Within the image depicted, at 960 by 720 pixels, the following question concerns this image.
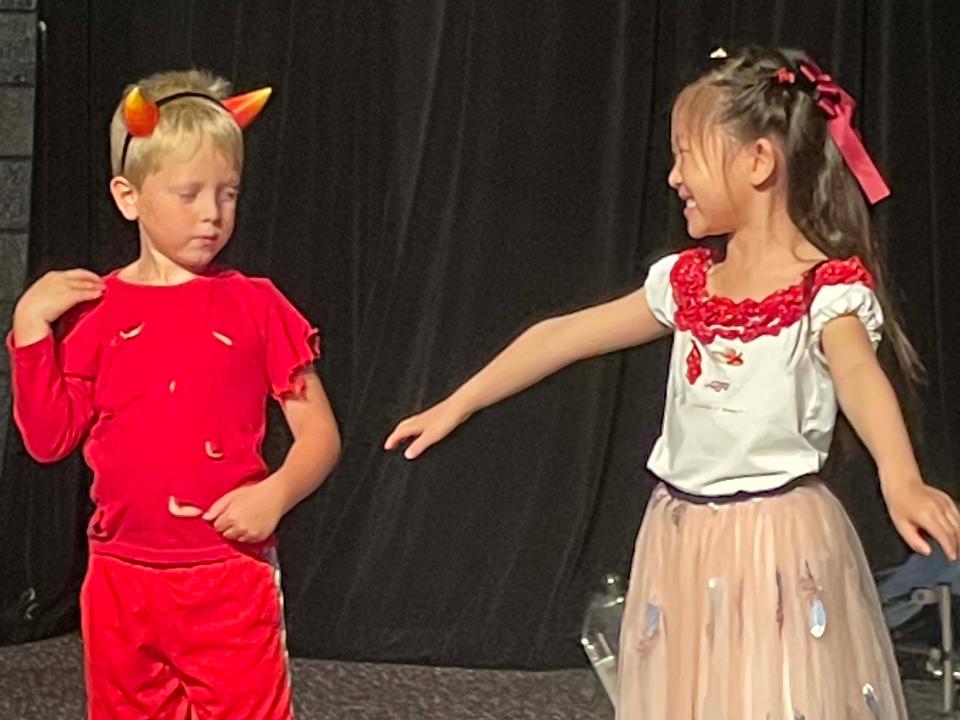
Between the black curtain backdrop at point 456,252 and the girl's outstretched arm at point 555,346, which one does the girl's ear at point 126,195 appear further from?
the black curtain backdrop at point 456,252

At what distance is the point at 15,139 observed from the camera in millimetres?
3498

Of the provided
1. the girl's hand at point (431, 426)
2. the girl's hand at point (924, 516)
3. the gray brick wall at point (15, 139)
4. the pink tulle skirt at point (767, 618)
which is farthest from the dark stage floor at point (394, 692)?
the girl's hand at point (924, 516)

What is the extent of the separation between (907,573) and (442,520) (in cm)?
90

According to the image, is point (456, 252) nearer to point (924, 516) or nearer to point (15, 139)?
point (15, 139)

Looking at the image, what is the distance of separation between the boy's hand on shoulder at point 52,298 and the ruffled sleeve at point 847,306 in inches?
29.5

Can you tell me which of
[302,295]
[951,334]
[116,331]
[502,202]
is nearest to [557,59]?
[502,202]

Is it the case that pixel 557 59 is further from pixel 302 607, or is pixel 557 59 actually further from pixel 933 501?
pixel 933 501

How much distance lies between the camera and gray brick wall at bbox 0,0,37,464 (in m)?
3.49

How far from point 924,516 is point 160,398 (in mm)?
773

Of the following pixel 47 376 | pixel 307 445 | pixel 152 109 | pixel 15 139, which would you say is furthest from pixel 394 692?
pixel 152 109

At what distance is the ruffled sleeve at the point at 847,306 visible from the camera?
1779mm

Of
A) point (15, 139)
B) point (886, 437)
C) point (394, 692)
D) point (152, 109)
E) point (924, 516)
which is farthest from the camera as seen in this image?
point (15, 139)

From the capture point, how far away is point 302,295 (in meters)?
3.40

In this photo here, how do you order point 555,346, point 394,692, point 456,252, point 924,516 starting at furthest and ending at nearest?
point 456,252 → point 394,692 → point 555,346 → point 924,516
